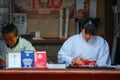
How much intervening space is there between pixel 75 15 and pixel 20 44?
2027 mm

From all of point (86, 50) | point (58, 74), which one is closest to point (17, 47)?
point (86, 50)

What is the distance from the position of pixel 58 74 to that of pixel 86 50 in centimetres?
153

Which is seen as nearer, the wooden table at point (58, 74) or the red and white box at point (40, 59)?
the wooden table at point (58, 74)

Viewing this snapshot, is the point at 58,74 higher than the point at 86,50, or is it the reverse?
the point at 86,50

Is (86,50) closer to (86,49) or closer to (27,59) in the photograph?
(86,49)

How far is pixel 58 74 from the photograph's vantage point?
5.50 metres

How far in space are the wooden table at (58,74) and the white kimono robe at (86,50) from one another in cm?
132

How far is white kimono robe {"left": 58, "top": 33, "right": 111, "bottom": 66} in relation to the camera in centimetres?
691

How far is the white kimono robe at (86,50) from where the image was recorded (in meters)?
6.91

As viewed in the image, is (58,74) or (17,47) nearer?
(58,74)

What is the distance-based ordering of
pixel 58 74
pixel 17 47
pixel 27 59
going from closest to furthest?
pixel 58 74
pixel 27 59
pixel 17 47

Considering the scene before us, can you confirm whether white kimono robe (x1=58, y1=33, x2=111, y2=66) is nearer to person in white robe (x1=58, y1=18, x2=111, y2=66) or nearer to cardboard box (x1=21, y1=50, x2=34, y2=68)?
person in white robe (x1=58, y1=18, x2=111, y2=66)

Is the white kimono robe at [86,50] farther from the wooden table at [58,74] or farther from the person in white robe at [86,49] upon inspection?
the wooden table at [58,74]

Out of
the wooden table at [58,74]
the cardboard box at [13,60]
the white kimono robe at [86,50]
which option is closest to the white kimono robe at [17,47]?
the white kimono robe at [86,50]
